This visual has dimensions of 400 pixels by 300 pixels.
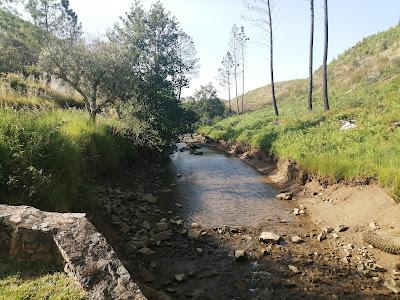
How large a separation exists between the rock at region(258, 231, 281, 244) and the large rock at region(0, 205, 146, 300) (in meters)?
5.40

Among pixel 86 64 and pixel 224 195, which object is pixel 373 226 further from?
pixel 86 64

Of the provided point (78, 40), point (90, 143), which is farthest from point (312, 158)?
point (78, 40)

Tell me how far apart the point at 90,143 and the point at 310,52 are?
Result: 2080 cm

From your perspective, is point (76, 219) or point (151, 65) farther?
point (151, 65)

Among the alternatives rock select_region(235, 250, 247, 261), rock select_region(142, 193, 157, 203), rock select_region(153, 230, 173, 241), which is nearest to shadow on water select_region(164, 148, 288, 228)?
rock select_region(142, 193, 157, 203)

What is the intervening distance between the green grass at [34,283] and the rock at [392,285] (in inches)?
227

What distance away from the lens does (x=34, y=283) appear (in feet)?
13.4

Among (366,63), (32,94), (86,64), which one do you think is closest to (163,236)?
(86,64)

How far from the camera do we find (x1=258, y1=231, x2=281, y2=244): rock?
892 centimetres

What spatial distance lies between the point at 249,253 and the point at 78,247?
4.97m

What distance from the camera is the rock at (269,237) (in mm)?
8922

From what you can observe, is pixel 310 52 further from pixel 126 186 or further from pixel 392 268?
pixel 392 268

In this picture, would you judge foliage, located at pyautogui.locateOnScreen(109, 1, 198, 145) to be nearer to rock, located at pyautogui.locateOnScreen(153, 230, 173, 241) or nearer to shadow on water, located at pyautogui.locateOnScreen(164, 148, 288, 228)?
shadow on water, located at pyautogui.locateOnScreen(164, 148, 288, 228)

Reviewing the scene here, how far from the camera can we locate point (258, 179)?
16.1 meters
